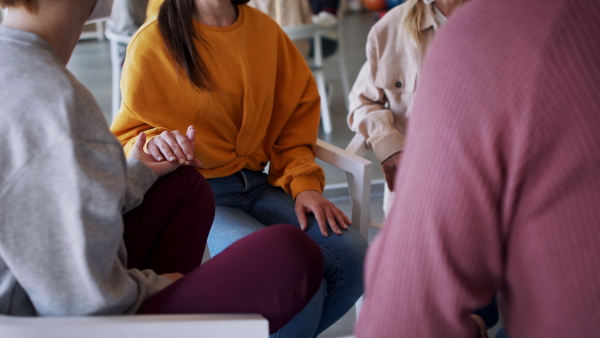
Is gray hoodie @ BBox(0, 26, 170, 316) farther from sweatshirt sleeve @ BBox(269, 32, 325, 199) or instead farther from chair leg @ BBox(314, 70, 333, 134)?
chair leg @ BBox(314, 70, 333, 134)

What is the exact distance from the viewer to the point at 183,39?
137 centimetres

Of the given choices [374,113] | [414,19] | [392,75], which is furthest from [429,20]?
[374,113]

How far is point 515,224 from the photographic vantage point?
0.56 meters

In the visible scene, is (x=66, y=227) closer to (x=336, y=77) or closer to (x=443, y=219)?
(x=443, y=219)

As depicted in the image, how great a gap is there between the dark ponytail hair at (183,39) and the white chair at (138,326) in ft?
2.27

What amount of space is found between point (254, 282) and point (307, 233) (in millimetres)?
486

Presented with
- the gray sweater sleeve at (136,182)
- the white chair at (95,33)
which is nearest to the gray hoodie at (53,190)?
the gray sweater sleeve at (136,182)

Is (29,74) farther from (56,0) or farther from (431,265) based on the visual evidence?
(431,265)

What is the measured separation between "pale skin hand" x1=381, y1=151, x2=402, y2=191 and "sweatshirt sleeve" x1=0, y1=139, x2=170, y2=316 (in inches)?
35.8

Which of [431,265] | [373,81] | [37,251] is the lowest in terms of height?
[373,81]

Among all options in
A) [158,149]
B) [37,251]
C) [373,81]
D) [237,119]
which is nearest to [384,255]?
[37,251]

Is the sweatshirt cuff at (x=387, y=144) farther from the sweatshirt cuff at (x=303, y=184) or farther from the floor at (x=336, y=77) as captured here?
the floor at (x=336, y=77)

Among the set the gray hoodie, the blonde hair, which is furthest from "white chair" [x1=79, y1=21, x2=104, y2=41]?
the gray hoodie

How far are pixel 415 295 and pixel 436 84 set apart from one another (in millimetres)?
191
